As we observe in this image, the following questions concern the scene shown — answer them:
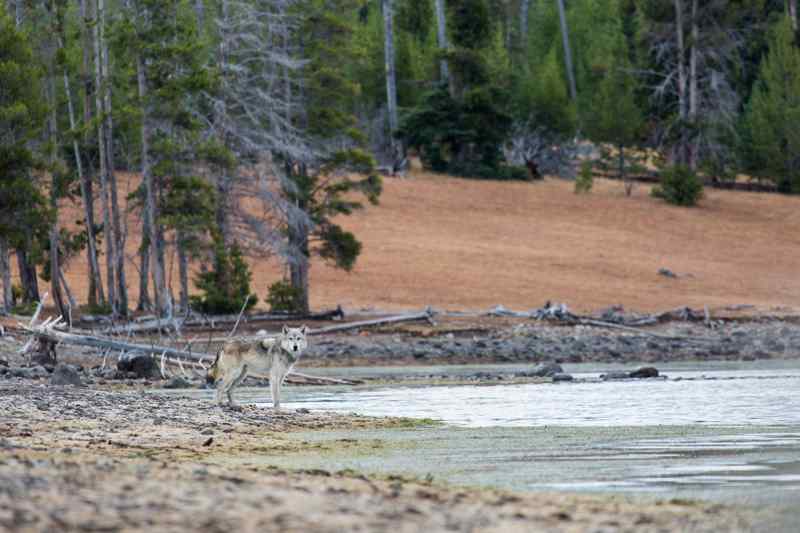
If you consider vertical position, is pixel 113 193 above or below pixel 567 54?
Answer: below

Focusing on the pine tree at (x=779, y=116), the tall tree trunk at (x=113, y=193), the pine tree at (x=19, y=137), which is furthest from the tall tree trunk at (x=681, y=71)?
the pine tree at (x=19, y=137)

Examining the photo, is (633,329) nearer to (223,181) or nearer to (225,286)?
(225,286)

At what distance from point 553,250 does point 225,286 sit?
19.5m

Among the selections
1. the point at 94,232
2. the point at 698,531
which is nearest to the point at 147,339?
the point at 94,232

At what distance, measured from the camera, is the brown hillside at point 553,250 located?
4803 centimetres

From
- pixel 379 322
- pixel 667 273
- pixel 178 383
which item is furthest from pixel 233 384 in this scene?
pixel 667 273

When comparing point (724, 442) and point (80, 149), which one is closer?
Answer: point (724, 442)

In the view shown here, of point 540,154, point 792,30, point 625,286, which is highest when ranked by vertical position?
point 792,30

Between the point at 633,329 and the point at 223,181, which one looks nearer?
the point at 633,329

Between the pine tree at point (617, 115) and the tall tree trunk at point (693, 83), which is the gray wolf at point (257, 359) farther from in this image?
the tall tree trunk at point (693, 83)

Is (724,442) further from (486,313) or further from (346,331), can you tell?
(486,313)

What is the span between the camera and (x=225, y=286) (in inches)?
1569

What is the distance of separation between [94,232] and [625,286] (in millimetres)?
17923

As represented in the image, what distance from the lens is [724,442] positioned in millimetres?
13102
